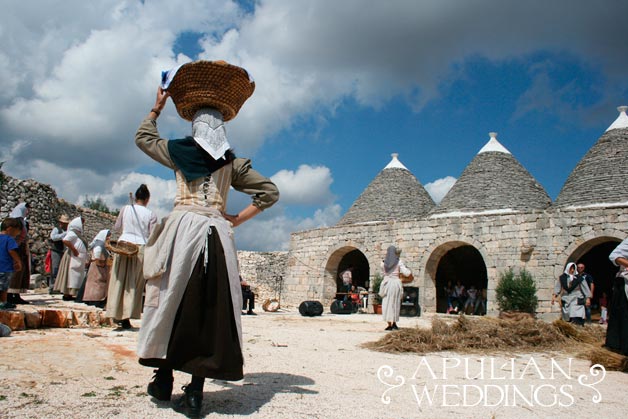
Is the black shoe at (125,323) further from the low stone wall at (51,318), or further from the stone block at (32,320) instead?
the stone block at (32,320)

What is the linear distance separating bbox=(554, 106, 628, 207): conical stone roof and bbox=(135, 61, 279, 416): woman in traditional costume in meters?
14.1

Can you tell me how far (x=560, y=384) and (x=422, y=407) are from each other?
1422 mm

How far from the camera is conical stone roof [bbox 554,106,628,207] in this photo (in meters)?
14.1

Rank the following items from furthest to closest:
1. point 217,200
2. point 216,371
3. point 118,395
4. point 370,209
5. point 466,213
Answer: point 370,209, point 466,213, point 217,200, point 118,395, point 216,371

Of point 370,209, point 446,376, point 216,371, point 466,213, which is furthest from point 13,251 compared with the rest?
point 370,209

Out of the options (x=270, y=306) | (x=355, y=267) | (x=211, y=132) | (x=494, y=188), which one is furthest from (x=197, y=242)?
(x=355, y=267)

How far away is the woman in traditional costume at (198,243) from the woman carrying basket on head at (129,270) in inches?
96.5

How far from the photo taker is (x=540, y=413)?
263 cm

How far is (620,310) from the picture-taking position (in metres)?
4.36

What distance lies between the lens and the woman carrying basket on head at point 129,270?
498 cm

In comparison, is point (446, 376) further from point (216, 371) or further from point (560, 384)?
point (216, 371)

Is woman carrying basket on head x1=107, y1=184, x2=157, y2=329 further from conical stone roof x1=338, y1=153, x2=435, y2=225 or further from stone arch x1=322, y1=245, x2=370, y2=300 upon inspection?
conical stone roof x1=338, y1=153, x2=435, y2=225

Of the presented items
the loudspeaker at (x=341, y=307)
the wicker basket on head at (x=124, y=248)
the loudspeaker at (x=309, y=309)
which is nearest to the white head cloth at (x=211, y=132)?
the wicker basket on head at (x=124, y=248)

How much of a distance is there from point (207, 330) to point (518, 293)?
1192 cm
